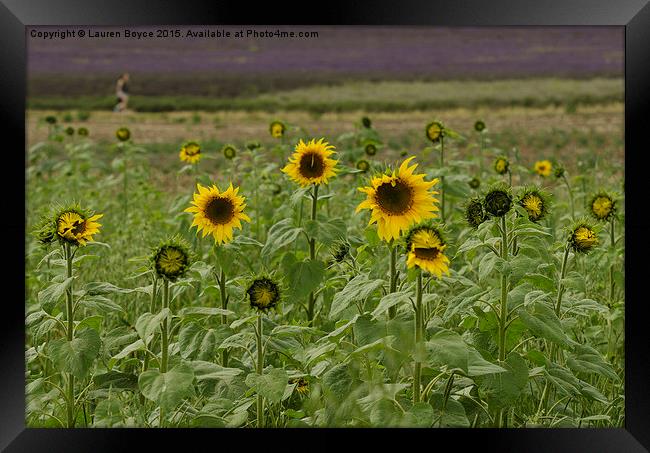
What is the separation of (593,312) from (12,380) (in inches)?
74.4

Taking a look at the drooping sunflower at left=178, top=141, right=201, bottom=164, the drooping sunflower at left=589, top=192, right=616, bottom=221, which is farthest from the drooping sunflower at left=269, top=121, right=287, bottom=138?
the drooping sunflower at left=589, top=192, right=616, bottom=221

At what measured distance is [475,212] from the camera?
1821mm

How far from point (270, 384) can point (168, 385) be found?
212 millimetres

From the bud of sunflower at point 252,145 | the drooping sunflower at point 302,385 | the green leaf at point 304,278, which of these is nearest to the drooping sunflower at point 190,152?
the bud of sunflower at point 252,145

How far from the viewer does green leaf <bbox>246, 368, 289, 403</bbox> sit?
1.75 metres

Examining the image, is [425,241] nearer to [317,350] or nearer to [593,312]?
[317,350]

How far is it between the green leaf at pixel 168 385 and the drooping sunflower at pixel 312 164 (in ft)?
1.82

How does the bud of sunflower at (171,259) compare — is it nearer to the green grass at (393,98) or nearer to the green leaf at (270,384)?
the green leaf at (270,384)

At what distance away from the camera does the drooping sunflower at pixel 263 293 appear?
176 cm

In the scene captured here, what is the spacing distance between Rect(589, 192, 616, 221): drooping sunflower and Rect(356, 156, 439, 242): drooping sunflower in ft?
3.92

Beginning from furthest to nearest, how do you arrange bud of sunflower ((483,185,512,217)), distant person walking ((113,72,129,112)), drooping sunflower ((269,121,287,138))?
distant person walking ((113,72,129,112)), drooping sunflower ((269,121,287,138)), bud of sunflower ((483,185,512,217))

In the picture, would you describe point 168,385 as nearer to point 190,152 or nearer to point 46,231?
point 46,231

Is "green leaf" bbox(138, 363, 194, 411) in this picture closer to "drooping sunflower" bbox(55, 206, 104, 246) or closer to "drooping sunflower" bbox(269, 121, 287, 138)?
"drooping sunflower" bbox(55, 206, 104, 246)

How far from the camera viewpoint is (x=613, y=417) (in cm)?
215
